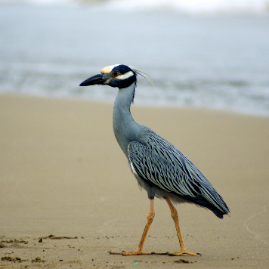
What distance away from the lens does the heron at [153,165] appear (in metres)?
4.03

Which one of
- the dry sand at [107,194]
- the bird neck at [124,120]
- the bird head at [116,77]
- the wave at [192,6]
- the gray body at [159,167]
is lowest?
the dry sand at [107,194]

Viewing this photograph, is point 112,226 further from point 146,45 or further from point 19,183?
point 146,45

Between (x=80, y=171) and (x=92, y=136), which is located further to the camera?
(x=92, y=136)

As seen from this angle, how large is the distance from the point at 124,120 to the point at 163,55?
61.8 feet

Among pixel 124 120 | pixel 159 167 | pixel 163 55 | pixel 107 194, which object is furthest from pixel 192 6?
pixel 159 167

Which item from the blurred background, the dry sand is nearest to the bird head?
the blurred background

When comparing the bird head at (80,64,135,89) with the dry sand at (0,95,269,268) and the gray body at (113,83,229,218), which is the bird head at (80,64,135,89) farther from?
the dry sand at (0,95,269,268)

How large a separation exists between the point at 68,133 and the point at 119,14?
44659mm

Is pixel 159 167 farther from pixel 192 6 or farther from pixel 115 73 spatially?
pixel 192 6

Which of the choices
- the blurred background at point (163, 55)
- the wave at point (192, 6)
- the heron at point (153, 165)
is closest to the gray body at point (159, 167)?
the heron at point (153, 165)

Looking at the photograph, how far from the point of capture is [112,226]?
187 inches

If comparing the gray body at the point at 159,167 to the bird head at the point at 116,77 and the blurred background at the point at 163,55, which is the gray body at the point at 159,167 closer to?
the bird head at the point at 116,77

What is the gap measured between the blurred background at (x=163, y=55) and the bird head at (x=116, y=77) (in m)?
0.54

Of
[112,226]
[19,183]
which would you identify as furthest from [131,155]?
[19,183]
